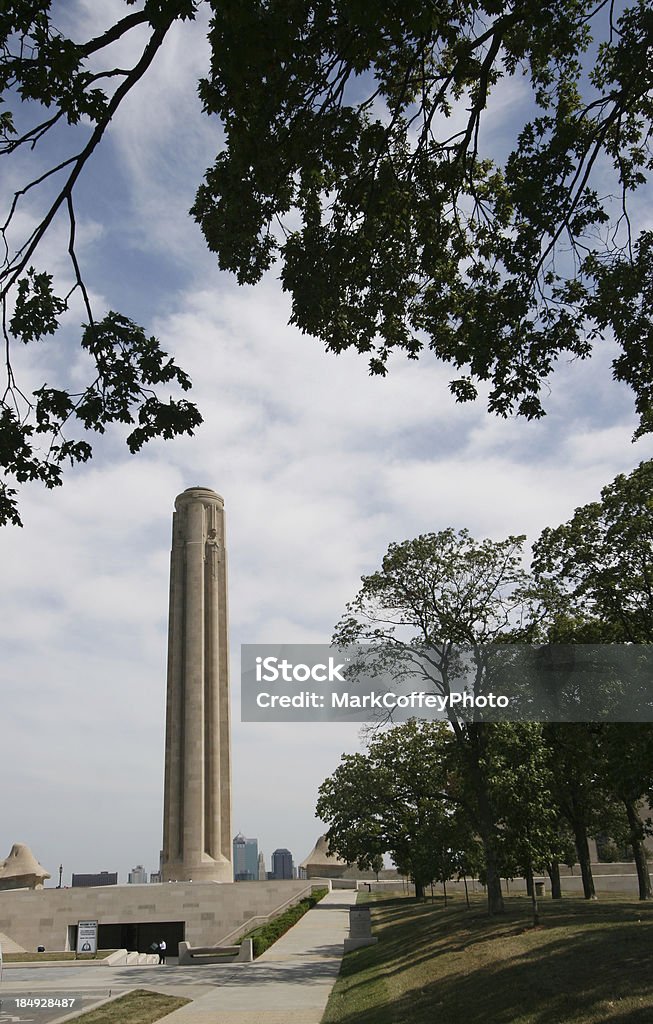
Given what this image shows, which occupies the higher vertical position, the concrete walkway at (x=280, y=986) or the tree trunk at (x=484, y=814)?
the tree trunk at (x=484, y=814)

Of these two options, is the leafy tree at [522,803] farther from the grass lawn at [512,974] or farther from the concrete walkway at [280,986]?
the concrete walkway at [280,986]

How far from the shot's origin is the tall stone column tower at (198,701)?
57.2 m

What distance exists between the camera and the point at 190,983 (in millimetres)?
22062

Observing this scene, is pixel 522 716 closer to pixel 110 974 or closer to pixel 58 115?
pixel 110 974

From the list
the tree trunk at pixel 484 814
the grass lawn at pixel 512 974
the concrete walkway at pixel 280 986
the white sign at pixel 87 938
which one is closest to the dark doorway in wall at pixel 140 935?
the concrete walkway at pixel 280 986

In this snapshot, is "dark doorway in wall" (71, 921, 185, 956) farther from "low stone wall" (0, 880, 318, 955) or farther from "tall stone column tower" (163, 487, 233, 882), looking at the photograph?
"tall stone column tower" (163, 487, 233, 882)

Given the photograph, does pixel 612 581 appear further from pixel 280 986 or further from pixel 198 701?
pixel 198 701

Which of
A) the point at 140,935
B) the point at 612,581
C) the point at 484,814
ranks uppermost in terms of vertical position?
the point at 612,581

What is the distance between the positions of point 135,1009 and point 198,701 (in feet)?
140

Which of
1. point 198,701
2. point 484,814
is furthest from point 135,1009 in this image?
point 198,701

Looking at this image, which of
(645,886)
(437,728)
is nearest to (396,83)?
(437,728)

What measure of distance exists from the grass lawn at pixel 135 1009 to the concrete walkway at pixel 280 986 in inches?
16.1

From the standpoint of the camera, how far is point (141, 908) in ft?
159

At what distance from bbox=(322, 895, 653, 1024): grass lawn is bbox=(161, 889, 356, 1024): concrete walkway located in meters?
0.63
